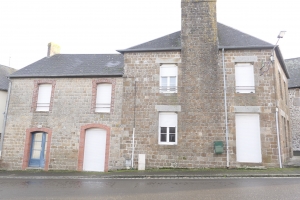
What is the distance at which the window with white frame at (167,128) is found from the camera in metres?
11.8

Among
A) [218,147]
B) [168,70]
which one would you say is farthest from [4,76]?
[218,147]

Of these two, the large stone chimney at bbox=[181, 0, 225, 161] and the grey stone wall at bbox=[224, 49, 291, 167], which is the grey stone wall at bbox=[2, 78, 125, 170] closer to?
the large stone chimney at bbox=[181, 0, 225, 161]

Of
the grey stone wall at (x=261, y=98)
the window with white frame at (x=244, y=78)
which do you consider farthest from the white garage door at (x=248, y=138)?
the window with white frame at (x=244, y=78)

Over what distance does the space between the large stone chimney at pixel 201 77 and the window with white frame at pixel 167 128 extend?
1.77 feet

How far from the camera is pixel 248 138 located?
1132cm

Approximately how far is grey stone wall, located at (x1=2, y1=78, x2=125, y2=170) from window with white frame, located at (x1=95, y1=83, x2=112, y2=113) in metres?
0.35

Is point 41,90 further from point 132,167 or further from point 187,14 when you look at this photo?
point 187,14

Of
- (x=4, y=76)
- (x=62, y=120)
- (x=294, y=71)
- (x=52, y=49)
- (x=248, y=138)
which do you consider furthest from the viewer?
(x=294, y=71)

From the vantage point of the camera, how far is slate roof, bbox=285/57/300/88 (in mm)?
18469

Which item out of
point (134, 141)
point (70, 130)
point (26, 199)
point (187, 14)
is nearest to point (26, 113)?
point (70, 130)

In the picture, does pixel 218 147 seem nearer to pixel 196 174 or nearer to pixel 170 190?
pixel 196 174

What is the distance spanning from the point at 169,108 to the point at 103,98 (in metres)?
3.74

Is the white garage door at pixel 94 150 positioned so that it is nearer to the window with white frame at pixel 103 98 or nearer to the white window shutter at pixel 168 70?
the window with white frame at pixel 103 98

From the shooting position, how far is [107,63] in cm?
1431
